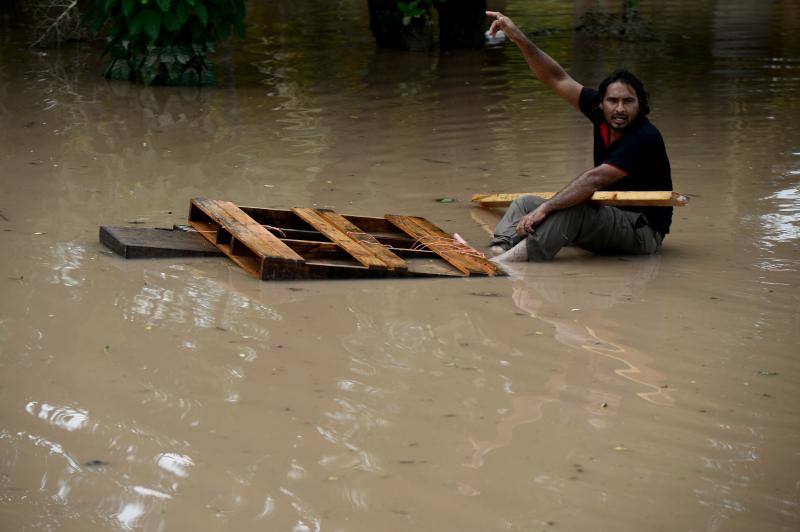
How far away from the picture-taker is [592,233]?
6.06m

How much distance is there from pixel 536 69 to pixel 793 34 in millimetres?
11000

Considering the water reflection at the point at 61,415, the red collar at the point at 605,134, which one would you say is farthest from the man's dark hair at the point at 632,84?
the water reflection at the point at 61,415

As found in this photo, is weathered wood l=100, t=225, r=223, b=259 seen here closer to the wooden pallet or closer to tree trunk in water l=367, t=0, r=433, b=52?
the wooden pallet

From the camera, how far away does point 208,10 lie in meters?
11.0

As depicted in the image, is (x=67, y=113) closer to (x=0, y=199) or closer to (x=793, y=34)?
(x=0, y=199)

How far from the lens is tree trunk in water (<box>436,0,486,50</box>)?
1498 cm

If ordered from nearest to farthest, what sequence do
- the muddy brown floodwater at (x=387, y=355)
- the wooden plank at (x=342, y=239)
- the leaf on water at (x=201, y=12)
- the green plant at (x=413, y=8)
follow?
the muddy brown floodwater at (x=387, y=355)
the wooden plank at (x=342, y=239)
the leaf on water at (x=201, y=12)
the green plant at (x=413, y=8)

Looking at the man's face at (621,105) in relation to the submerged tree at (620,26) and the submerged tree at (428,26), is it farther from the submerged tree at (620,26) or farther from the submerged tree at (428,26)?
the submerged tree at (620,26)

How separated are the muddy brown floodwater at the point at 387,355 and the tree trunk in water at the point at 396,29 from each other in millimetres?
5617

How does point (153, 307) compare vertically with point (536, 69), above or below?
below

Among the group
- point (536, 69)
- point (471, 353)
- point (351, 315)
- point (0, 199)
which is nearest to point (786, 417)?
point (471, 353)

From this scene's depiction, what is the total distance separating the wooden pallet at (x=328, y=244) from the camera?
5.56 meters

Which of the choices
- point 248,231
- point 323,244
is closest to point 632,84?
point 323,244

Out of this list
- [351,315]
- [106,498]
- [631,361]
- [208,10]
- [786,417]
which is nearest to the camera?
[106,498]
